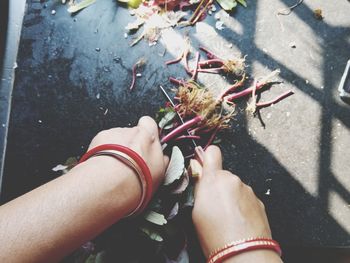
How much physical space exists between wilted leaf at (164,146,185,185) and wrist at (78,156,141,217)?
0.25m

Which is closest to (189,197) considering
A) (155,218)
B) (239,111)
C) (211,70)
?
(155,218)

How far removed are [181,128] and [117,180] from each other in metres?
0.59

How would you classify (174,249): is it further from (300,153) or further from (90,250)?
(300,153)

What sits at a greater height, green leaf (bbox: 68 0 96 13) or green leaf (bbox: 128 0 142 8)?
green leaf (bbox: 128 0 142 8)

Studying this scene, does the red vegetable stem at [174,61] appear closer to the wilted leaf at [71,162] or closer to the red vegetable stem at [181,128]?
the red vegetable stem at [181,128]

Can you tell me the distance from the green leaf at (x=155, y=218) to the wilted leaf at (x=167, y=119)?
0.40 meters

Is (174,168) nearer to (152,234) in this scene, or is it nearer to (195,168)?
(195,168)

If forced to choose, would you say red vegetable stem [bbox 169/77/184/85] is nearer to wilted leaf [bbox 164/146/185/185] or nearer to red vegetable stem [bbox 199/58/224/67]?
red vegetable stem [bbox 199/58/224/67]

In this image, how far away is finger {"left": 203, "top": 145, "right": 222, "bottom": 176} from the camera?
158 cm

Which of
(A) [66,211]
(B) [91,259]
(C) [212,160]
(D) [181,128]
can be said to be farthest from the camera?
(D) [181,128]

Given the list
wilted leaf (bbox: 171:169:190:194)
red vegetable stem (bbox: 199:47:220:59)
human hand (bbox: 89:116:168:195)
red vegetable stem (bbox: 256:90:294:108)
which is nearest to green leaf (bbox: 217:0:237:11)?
red vegetable stem (bbox: 199:47:220:59)

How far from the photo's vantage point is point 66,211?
1071 mm

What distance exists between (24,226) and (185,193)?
0.69 m

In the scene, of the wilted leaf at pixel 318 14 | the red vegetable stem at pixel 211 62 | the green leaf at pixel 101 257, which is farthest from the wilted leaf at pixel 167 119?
the wilted leaf at pixel 318 14
